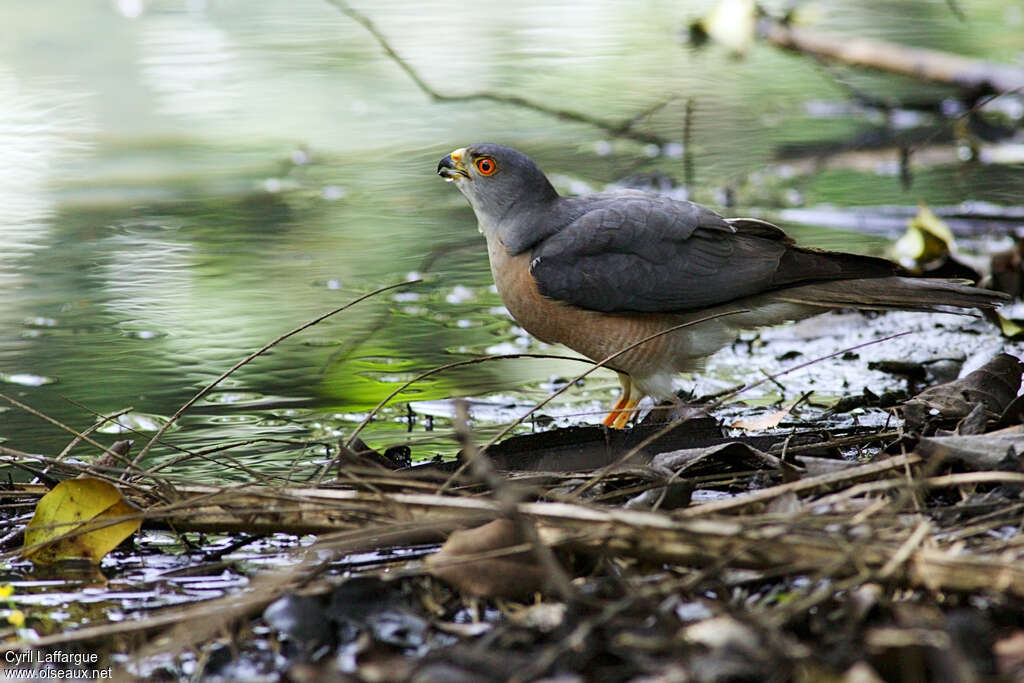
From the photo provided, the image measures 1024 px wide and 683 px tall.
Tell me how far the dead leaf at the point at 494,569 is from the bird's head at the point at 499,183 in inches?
84.8

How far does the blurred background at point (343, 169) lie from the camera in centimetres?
493

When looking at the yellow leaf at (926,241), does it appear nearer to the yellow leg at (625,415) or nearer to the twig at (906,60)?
the yellow leg at (625,415)

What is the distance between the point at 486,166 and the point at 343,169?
412 centimetres

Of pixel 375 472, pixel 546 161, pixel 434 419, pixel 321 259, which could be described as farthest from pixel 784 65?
pixel 375 472

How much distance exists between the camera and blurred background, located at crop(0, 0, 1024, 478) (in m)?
4.93

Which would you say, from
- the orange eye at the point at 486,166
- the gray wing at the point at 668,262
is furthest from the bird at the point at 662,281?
the orange eye at the point at 486,166

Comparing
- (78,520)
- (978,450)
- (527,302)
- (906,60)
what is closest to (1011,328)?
(527,302)

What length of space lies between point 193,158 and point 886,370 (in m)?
5.81

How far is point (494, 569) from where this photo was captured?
260 centimetres

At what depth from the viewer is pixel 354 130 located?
9828 mm

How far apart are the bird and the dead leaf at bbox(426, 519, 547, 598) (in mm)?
1673

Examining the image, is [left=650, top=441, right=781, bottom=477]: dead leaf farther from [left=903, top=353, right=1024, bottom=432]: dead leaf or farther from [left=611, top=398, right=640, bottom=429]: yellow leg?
[left=611, top=398, right=640, bottom=429]: yellow leg

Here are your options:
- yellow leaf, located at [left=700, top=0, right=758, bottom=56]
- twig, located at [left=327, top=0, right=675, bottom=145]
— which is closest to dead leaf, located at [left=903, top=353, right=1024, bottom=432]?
twig, located at [left=327, top=0, right=675, bottom=145]

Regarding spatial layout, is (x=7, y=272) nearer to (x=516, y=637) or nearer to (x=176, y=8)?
(x=516, y=637)
